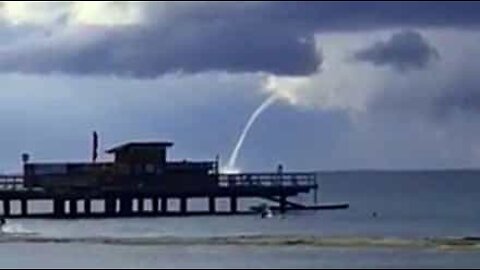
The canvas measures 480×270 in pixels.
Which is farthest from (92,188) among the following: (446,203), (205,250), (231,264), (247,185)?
(446,203)

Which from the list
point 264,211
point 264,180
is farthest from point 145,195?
point 264,211

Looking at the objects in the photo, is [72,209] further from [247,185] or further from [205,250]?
[205,250]

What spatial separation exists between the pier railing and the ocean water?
1.86 metres

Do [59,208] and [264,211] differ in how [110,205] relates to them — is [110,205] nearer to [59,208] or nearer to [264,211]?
[59,208]

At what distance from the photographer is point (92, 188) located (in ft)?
327

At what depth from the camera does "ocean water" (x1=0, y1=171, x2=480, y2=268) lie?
211ft

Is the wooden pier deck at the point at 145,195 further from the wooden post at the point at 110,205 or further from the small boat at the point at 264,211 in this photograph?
the small boat at the point at 264,211

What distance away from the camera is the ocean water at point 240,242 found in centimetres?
6444

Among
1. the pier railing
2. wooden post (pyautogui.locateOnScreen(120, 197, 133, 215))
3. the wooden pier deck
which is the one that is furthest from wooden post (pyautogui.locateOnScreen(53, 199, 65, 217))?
the pier railing

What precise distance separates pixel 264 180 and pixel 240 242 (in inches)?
1118

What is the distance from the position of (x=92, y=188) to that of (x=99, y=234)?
14.0 metres

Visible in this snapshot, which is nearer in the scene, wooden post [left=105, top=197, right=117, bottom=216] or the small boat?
wooden post [left=105, top=197, right=117, bottom=216]

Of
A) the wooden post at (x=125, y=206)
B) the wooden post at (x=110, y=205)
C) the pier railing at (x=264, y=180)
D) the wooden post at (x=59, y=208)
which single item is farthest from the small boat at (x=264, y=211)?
the wooden post at (x=59, y=208)

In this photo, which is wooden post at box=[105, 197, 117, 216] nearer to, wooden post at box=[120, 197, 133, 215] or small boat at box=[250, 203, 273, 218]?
wooden post at box=[120, 197, 133, 215]
